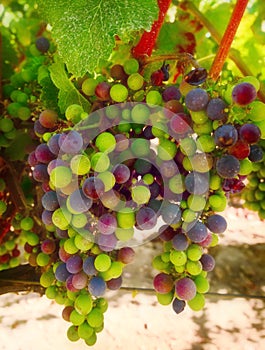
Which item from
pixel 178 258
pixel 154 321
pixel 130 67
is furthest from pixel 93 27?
pixel 154 321

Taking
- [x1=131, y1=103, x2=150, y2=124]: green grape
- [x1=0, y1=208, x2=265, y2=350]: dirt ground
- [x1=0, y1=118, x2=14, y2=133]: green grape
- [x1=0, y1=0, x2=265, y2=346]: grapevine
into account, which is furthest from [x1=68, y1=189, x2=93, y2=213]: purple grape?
[x1=0, y1=208, x2=265, y2=350]: dirt ground

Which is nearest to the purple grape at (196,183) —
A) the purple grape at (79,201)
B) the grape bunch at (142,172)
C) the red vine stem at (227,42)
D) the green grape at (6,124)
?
the grape bunch at (142,172)

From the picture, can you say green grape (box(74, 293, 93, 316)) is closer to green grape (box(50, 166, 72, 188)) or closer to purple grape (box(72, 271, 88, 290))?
purple grape (box(72, 271, 88, 290))

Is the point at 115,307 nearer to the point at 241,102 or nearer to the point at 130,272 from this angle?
the point at 130,272

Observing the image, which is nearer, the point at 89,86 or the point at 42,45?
the point at 89,86

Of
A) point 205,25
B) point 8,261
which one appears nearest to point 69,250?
point 8,261

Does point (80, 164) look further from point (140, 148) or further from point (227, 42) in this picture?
point (227, 42)

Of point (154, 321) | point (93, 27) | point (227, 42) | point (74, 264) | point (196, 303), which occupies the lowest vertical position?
point (154, 321)
